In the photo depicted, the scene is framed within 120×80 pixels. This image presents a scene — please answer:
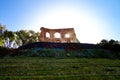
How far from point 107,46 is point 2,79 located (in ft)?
88.6

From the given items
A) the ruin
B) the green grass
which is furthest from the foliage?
the green grass

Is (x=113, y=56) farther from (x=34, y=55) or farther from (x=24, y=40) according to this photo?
(x=24, y=40)

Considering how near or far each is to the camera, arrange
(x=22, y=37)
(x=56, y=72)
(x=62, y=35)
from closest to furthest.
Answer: (x=56, y=72), (x=62, y=35), (x=22, y=37)

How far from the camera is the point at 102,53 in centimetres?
3042

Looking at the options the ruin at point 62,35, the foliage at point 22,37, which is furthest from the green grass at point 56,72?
the foliage at point 22,37

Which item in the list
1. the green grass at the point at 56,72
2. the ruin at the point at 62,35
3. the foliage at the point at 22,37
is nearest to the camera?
the green grass at the point at 56,72

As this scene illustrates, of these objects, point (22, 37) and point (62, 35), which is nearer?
point (62, 35)

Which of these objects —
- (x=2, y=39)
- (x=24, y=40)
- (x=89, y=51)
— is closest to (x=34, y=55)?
(x=89, y=51)

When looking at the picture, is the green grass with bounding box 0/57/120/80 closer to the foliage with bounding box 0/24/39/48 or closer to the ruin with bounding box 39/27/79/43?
the ruin with bounding box 39/27/79/43

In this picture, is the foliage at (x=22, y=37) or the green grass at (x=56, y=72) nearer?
the green grass at (x=56, y=72)

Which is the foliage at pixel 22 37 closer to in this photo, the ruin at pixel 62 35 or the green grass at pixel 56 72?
the ruin at pixel 62 35

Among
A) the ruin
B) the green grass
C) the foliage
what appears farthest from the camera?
the foliage

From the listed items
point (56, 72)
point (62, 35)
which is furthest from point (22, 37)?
point (56, 72)

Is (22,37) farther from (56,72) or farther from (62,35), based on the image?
(56,72)
